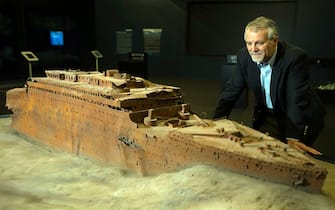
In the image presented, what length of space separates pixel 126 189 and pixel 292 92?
2106mm

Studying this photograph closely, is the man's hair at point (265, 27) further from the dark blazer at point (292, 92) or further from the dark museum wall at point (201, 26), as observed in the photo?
the dark museum wall at point (201, 26)

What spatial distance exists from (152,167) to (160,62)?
10854 millimetres

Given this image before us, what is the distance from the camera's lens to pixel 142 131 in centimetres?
470

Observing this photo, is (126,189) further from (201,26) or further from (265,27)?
(201,26)

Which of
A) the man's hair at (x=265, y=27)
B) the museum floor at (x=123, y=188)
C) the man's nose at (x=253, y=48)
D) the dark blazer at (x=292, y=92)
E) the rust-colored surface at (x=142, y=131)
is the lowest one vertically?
the museum floor at (x=123, y=188)

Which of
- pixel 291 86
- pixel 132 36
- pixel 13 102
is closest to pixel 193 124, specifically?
pixel 291 86

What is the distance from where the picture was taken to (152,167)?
15.2 feet

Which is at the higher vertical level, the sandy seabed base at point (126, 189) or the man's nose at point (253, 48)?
the man's nose at point (253, 48)

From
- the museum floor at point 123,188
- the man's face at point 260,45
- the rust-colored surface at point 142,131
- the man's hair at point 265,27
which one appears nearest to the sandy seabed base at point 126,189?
the museum floor at point 123,188

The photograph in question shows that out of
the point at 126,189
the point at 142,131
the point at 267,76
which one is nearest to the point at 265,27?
Result: the point at 267,76

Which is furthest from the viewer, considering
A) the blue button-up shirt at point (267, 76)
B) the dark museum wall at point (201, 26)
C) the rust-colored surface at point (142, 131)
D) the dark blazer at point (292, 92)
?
the dark museum wall at point (201, 26)

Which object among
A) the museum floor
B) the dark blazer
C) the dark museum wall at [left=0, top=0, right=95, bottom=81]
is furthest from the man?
the dark museum wall at [left=0, top=0, right=95, bottom=81]

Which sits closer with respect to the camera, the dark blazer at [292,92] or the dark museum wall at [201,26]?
the dark blazer at [292,92]

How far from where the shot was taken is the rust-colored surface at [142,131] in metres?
3.79
